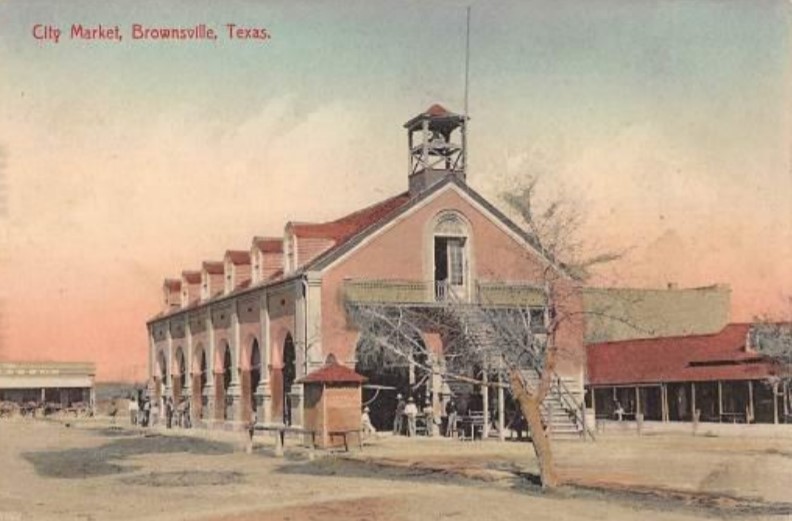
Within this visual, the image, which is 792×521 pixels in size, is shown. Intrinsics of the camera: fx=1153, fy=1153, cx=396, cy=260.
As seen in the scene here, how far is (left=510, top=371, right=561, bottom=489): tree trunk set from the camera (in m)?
20.8

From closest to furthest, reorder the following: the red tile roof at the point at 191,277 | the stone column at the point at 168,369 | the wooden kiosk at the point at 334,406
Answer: the wooden kiosk at the point at 334,406 → the red tile roof at the point at 191,277 → the stone column at the point at 168,369

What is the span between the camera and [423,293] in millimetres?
35781

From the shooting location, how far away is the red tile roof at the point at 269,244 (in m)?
39.1

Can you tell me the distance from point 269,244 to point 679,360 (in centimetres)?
1710

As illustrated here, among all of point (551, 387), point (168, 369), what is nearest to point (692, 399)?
point (551, 387)

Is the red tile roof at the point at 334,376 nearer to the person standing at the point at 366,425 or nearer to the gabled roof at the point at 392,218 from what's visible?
the person standing at the point at 366,425

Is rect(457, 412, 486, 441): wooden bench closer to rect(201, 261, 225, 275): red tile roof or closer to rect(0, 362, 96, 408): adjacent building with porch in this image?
rect(201, 261, 225, 275): red tile roof

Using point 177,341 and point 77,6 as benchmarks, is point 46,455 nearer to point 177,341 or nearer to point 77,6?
point 77,6

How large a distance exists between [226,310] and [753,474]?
2369 cm

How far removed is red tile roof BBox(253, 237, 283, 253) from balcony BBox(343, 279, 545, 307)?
494 cm

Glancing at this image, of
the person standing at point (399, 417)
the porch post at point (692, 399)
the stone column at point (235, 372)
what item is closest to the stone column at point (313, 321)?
the person standing at point (399, 417)

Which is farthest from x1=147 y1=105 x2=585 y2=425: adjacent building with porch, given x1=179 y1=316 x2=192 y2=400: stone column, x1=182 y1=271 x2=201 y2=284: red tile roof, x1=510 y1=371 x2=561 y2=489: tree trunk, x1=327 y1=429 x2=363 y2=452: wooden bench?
x1=510 y1=371 x2=561 y2=489: tree trunk

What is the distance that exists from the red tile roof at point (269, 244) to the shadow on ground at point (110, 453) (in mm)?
6835

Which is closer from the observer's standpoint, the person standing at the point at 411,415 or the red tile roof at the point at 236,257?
the person standing at the point at 411,415
